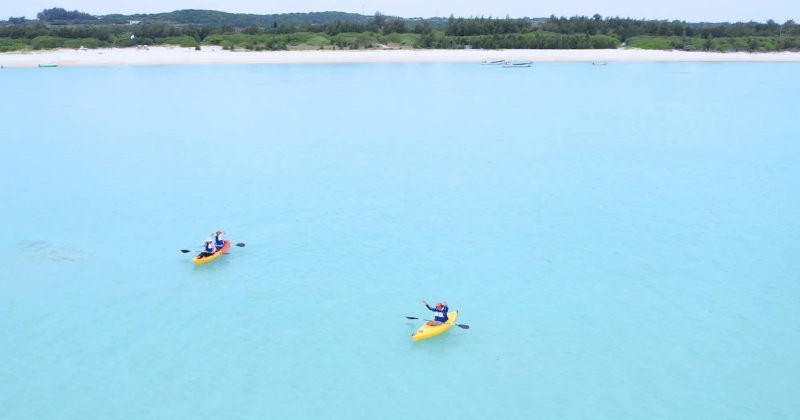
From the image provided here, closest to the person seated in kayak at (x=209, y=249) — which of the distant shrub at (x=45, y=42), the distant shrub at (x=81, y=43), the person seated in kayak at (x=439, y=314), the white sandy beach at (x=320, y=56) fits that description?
the person seated in kayak at (x=439, y=314)

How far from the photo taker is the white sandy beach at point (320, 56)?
6894cm

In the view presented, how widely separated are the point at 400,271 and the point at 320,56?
59.0 meters

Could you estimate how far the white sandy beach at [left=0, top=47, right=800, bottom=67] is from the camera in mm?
68938

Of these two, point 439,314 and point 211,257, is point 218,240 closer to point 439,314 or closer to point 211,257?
point 211,257

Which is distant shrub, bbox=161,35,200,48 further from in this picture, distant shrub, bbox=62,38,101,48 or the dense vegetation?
distant shrub, bbox=62,38,101,48

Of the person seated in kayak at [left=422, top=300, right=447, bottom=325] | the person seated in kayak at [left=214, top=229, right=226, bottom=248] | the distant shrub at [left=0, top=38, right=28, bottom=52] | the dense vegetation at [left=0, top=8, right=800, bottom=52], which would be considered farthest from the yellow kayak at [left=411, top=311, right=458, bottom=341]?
the distant shrub at [left=0, top=38, right=28, bottom=52]

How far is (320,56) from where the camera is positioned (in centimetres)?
7175

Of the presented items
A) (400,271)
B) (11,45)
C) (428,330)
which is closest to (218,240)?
(400,271)

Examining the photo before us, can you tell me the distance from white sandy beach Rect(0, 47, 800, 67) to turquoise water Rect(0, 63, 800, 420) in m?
34.9

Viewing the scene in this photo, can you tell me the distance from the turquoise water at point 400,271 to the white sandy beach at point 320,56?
34930 millimetres

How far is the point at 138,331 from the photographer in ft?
45.2

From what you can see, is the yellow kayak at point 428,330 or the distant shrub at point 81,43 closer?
the yellow kayak at point 428,330

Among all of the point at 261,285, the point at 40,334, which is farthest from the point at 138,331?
the point at 261,285

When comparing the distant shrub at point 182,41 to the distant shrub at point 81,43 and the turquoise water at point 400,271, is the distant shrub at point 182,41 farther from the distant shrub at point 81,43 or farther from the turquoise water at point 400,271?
the turquoise water at point 400,271
